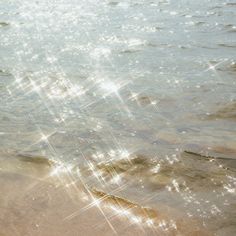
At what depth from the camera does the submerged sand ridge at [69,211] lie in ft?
7.05

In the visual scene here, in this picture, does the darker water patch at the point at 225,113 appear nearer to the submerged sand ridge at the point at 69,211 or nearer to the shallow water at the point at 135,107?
the shallow water at the point at 135,107

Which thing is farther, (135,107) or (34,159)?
(135,107)

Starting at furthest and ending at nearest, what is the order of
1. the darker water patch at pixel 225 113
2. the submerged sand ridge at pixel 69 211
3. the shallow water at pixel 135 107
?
the darker water patch at pixel 225 113 → the shallow water at pixel 135 107 → the submerged sand ridge at pixel 69 211

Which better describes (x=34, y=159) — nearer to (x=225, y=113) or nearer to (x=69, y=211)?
(x=69, y=211)

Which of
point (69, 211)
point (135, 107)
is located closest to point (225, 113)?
point (135, 107)

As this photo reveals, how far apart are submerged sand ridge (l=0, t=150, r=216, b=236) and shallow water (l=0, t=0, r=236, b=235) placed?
0.28 feet

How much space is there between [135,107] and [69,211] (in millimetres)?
1898

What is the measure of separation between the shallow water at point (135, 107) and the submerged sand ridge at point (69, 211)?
9 centimetres

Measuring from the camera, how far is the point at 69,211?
233 centimetres

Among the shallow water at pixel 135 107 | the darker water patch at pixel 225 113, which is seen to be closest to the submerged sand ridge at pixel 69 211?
the shallow water at pixel 135 107

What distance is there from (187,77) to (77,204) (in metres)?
2.91

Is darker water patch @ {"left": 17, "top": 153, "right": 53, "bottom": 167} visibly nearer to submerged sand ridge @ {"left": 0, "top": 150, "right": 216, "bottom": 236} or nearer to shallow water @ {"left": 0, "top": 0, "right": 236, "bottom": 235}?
shallow water @ {"left": 0, "top": 0, "right": 236, "bottom": 235}

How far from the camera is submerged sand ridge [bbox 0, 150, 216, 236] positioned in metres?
2.15

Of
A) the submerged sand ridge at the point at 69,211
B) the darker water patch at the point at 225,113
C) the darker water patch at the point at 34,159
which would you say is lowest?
the darker water patch at the point at 225,113
